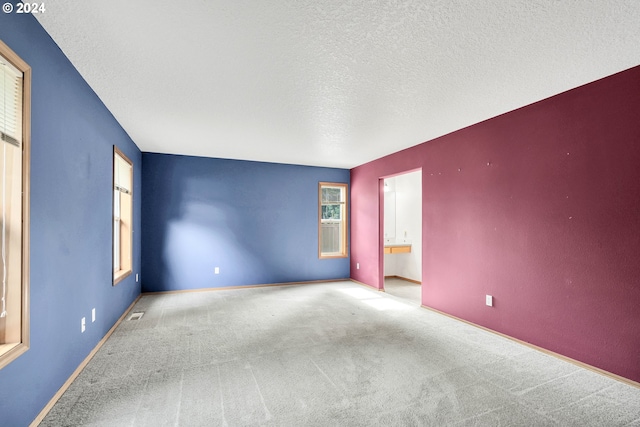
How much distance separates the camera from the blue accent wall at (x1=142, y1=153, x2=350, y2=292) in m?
5.33

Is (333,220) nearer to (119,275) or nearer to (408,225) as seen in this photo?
(408,225)

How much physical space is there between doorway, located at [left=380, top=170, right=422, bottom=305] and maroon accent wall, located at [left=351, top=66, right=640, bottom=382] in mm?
2116

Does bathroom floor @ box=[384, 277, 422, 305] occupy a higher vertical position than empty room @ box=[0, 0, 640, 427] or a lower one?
lower

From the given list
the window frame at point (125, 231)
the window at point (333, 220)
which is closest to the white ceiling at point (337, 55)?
the window frame at point (125, 231)

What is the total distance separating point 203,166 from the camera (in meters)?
5.61

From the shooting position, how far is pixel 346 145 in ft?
15.4

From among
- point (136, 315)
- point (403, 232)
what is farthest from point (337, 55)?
point (403, 232)

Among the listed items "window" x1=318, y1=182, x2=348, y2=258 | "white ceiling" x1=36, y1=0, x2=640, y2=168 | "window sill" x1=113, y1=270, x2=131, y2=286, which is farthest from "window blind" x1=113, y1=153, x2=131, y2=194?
"window" x1=318, y1=182, x2=348, y2=258

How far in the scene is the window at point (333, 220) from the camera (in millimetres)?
6598

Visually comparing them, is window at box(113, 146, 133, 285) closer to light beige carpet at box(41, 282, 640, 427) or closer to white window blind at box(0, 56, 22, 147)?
light beige carpet at box(41, 282, 640, 427)

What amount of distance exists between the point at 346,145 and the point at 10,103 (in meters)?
3.74

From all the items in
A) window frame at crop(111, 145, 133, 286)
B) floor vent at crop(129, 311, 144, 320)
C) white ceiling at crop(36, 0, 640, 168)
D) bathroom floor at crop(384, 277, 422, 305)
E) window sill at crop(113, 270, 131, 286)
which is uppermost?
white ceiling at crop(36, 0, 640, 168)

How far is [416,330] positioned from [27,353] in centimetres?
333

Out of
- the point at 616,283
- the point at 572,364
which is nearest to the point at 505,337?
the point at 572,364
